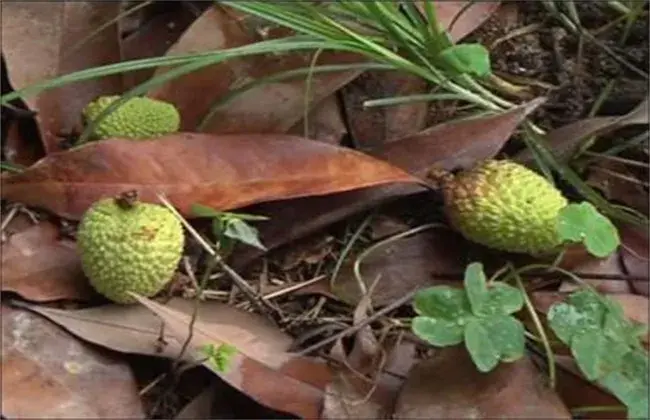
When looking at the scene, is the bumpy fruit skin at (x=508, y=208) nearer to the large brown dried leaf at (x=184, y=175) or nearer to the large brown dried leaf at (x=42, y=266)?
the large brown dried leaf at (x=184, y=175)

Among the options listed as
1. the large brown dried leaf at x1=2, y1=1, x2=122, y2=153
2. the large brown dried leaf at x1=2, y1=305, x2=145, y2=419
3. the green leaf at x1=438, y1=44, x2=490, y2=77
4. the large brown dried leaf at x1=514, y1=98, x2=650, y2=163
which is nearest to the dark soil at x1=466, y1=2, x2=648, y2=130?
the large brown dried leaf at x1=514, y1=98, x2=650, y2=163

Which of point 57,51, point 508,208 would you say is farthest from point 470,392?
point 57,51

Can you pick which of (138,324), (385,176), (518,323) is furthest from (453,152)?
(138,324)

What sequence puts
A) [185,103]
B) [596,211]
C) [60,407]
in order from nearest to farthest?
[60,407]
[596,211]
[185,103]

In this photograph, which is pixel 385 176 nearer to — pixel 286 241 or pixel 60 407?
pixel 286 241

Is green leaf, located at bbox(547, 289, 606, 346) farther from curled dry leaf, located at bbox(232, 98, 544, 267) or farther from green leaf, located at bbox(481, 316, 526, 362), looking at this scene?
curled dry leaf, located at bbox(232, 98, 544, 267)

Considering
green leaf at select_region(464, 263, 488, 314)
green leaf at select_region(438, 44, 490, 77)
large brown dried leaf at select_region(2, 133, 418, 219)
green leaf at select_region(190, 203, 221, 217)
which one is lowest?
green leaf at select_region(464, 263, 488, 314)

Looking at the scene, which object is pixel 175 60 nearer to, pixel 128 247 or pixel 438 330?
pixel 128 247
